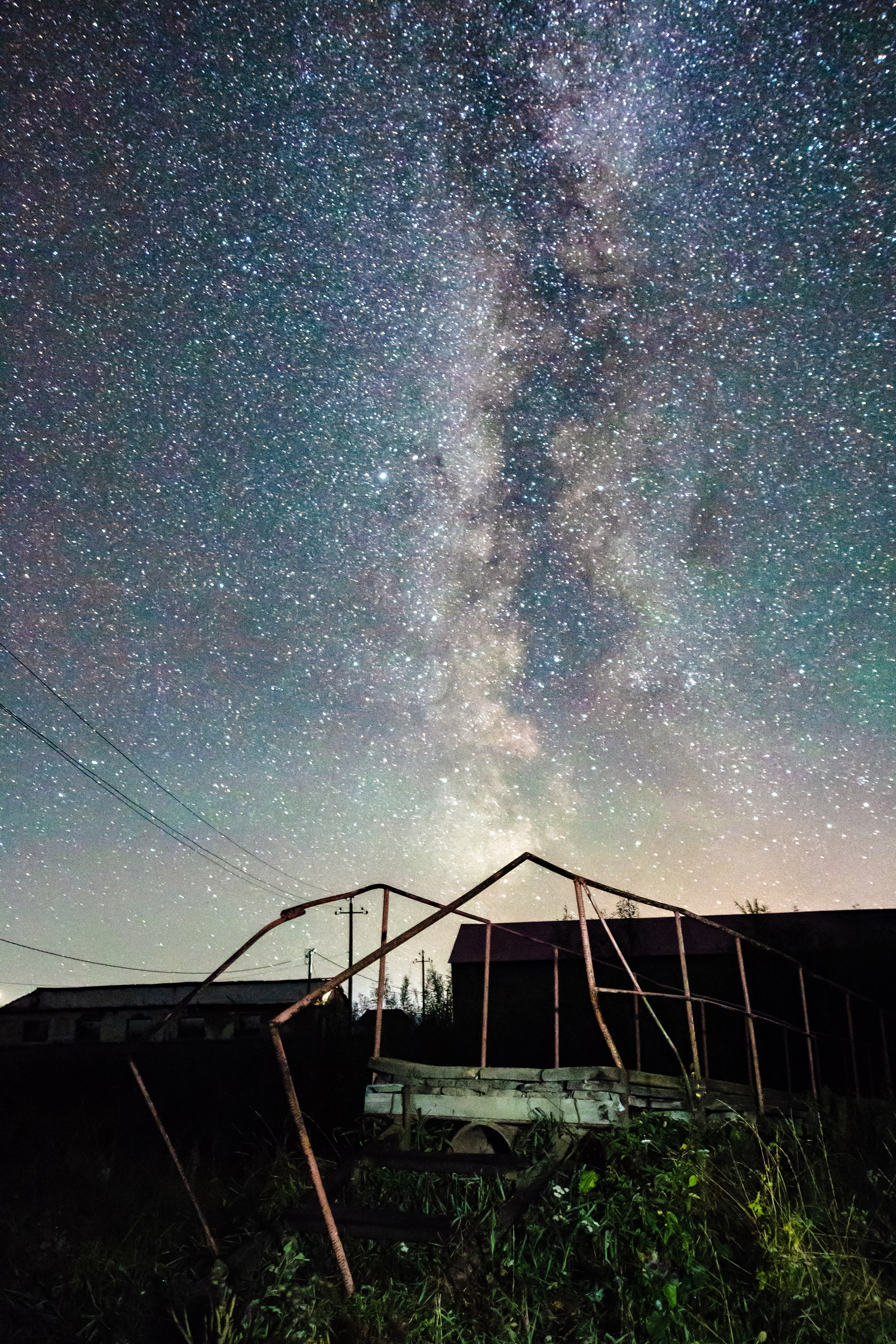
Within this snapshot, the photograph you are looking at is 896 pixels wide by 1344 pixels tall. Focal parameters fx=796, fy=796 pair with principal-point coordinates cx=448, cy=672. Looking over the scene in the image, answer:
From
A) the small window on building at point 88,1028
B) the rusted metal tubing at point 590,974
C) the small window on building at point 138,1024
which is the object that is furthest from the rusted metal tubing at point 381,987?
the small window on building at point 88,1028

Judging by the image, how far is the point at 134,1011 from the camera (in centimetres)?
3600

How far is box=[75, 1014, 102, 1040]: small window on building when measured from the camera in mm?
35969

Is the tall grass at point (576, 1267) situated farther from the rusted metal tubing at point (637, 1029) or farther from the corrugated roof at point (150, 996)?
the corrugated roof at point (150, 996)

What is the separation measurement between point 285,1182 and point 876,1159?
4.60 metres

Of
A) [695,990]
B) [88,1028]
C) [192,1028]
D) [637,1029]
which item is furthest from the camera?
[88,1028]

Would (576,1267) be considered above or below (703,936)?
below

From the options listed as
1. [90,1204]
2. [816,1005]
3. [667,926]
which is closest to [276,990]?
[667,926]

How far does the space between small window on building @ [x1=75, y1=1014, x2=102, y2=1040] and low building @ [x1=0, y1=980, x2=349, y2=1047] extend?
0.08 feet

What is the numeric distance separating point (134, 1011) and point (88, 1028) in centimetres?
238

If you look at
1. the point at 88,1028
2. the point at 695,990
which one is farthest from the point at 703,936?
the point at 88,1028

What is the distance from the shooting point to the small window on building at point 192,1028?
34.2 meters

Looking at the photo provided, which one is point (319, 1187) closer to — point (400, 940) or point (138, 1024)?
point (400, 940)

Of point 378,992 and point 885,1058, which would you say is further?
point 885,1058

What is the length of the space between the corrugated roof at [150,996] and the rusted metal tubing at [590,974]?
32917 mm
